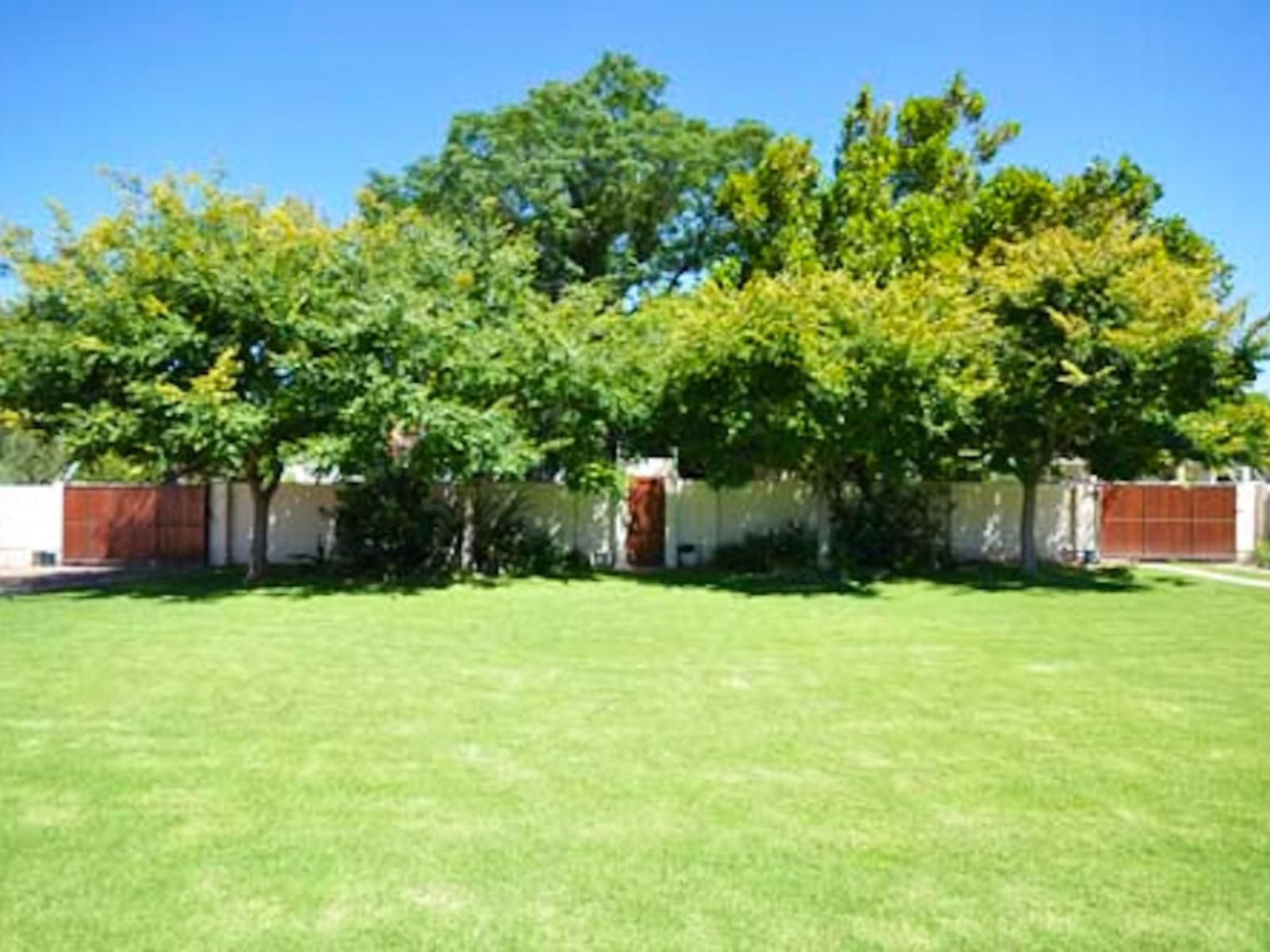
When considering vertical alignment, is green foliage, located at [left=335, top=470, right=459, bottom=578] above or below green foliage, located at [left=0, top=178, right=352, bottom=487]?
below

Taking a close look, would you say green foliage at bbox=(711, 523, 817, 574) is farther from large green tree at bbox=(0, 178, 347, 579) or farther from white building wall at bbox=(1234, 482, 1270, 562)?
white building wall at bbox=(1234, 482, 1270, 562)

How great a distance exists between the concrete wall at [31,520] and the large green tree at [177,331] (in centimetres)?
558

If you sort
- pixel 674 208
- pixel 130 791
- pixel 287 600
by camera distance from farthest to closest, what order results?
pixel 674 208
pixel 287 600
pixel 130 791

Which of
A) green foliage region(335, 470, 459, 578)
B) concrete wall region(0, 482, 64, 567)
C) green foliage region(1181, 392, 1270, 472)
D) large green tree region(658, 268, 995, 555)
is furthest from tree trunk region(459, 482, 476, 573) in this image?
green foliage region(1181, 392, 1270, 472)

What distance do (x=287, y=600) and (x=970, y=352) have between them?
10853 millimetres

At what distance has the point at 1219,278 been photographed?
24.2m

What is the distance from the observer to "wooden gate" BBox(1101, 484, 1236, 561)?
2098 centimetres

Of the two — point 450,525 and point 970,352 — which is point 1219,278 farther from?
point 450,525

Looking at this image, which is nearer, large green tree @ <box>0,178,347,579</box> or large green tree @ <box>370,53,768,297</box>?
large green tree @ <box>0,178,347,579</box>

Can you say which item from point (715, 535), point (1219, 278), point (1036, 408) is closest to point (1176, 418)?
point (1036, 408)

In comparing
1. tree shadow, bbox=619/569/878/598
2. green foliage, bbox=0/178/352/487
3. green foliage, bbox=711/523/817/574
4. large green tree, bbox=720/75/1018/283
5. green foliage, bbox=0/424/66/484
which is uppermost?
large green tree, bbox=720/75/1018/283

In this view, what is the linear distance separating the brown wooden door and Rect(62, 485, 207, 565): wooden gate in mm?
8139

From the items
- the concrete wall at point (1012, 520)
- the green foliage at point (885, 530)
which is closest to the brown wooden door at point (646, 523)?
the green foliage at point (885, 530)

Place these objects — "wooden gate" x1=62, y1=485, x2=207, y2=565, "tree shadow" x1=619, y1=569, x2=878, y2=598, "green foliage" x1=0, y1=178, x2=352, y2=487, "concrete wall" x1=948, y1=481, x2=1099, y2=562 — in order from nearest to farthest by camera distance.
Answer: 1. "green foliage" x1=0, y1=178, x2=352, y2=487
2. "tree shadow" x1=619, y1=569, x2=878, y2=598
3. "wooden gate" x1=62, y1=485, x2=207, y2=565
4. "concrete wall" x1=948, y1=481, x2=1099, y2=562
